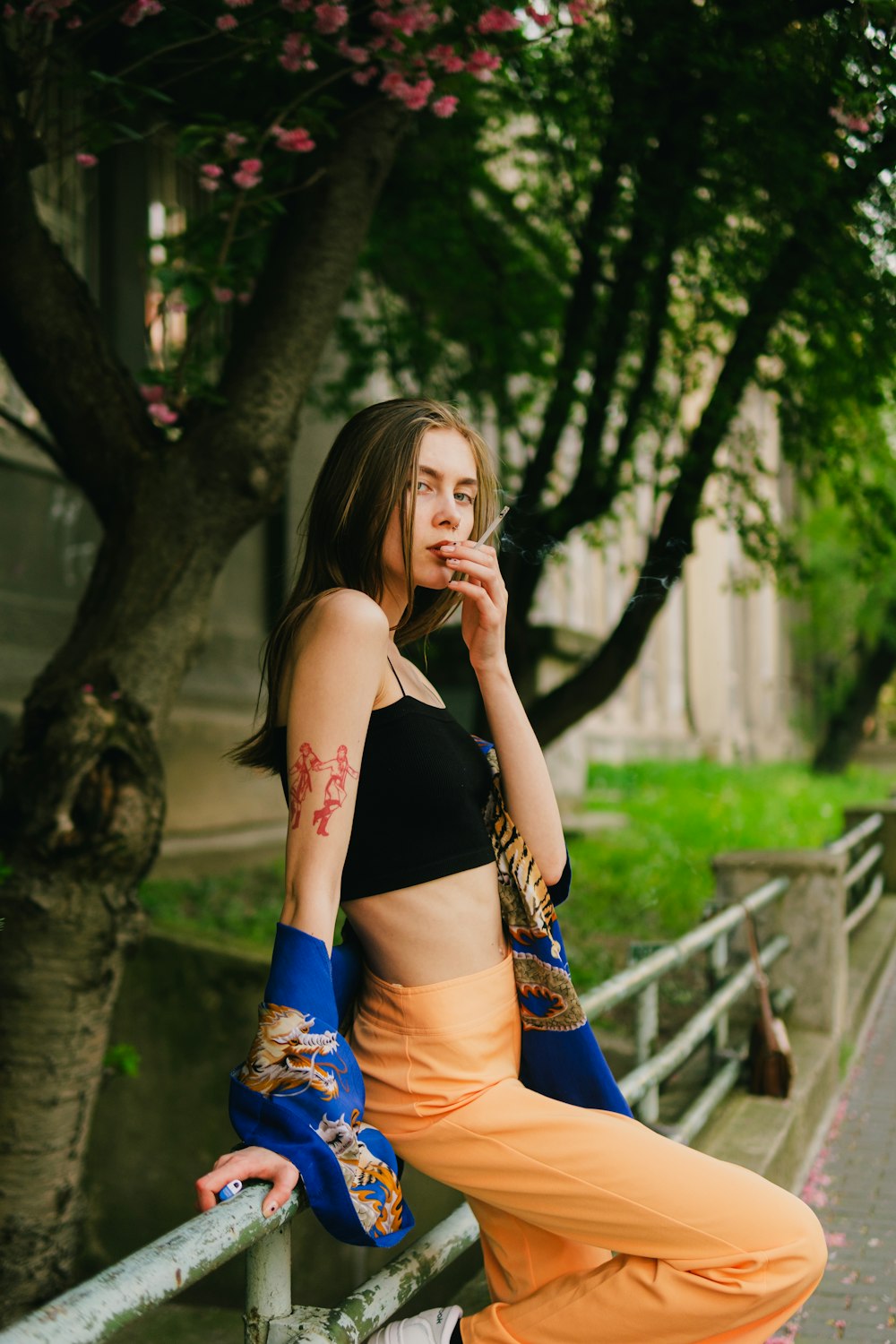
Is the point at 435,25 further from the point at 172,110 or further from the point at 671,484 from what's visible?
the point at 671,484

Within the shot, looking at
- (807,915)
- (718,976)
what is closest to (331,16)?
(718,976)

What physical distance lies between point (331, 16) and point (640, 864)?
6.92 meters

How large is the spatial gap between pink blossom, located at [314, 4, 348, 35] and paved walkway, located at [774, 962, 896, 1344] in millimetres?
4213

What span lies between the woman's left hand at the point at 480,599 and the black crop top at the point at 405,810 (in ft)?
0.54

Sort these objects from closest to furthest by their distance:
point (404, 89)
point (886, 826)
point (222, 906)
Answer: point (404, 89)
point (222, 906)
point (886, 826)

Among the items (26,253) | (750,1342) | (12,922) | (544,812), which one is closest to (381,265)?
(26,253)

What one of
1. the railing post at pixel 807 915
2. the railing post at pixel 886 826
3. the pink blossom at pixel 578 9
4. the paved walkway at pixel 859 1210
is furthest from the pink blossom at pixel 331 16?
the railing post at pixel 886 826

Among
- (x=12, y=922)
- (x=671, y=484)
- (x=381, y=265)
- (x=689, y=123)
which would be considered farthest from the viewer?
(x=381, y=265)

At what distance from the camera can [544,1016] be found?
6.95ft

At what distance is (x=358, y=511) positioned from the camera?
2117 mm

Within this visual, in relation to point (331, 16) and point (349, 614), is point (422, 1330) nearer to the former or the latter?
point (349, 614)

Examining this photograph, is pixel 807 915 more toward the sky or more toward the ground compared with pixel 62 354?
more toward the ground

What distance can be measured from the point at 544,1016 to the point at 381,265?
6773mm

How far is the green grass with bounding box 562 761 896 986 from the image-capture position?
25.7ft
